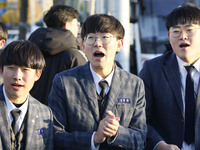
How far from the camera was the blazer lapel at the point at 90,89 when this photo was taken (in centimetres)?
272

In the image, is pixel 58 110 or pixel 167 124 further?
pixel 167 124

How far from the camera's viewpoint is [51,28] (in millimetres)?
3988

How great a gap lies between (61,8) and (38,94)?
3.66ft

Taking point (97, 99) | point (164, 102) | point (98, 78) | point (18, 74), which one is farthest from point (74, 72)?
point (164, 102)

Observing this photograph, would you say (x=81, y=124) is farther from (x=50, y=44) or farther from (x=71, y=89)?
(x=50, y=44)

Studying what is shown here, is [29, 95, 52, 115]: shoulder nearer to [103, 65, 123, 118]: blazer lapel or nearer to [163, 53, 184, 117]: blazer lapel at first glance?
[103, 65, 123, 118]: blazer lapel

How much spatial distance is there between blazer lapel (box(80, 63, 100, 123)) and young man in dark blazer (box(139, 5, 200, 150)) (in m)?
0.67

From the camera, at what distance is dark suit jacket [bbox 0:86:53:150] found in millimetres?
2381

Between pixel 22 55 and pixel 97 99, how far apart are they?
27.5 inches

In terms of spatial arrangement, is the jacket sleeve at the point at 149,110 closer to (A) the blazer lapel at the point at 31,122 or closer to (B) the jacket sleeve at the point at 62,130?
(B) the jacket sleeve at the point at 62,130

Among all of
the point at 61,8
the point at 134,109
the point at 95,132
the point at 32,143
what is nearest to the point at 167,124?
the point at 134,109

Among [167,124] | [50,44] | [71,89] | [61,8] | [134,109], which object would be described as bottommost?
[167,124]

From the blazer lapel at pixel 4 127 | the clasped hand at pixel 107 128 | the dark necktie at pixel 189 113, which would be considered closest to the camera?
the blazer lapel at pixel 4 127

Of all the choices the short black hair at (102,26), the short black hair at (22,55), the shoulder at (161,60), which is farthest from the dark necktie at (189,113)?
the short black hair at (22,55)
